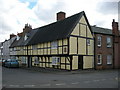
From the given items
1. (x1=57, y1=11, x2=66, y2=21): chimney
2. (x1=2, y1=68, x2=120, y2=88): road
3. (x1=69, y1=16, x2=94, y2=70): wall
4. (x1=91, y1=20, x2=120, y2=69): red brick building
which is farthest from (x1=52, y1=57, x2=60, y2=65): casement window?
(x1=57, y1=11, x2=66, y2=21): chimney

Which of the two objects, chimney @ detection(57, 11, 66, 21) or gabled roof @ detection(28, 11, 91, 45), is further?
chimney @ detection(57, 11, 66, 21)

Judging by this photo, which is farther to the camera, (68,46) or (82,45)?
(82,45)

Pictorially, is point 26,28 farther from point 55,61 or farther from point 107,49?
point 107,49

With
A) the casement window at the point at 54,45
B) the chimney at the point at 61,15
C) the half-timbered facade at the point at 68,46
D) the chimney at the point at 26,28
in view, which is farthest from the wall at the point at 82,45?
the chimney at the point at 26,28

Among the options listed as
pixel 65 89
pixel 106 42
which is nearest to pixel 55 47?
pixel 106 42

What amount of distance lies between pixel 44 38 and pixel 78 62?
7707mm

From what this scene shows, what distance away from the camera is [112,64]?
27.8m

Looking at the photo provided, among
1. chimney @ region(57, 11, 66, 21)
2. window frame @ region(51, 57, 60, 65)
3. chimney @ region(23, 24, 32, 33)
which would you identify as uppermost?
chimney @ region(57, 11, 66, 21)

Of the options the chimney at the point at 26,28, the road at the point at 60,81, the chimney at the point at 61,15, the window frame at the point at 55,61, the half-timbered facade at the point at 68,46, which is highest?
the chimney at the point at 61,15

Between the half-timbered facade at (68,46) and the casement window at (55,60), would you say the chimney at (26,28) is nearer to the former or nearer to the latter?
the half-timbered facade at (68,46)

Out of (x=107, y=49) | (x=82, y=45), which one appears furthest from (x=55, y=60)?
(x=107, y=49)

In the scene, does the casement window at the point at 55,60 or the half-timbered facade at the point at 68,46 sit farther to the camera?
the casement window at the point at 55,60

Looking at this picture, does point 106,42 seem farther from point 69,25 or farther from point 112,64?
point 69,25

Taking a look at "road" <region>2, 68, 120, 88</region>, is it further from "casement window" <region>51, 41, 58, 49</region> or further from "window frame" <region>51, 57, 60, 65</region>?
"casement window" <region>51, 41, 58, 49</region>
